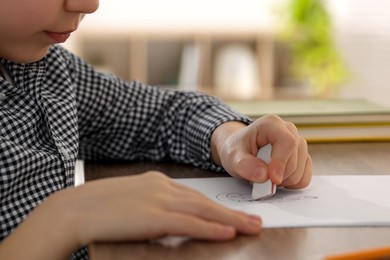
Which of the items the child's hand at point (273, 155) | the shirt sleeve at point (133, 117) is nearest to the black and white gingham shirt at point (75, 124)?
the shirt sleeve at point (133, 117)

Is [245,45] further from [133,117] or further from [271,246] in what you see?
[271,246]

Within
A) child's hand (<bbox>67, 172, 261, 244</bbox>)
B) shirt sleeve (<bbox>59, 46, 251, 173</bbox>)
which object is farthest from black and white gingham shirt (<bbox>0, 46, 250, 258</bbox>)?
child's hand (<bbox>67, 172, 261, 244</bbox>)

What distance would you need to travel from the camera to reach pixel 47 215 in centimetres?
67

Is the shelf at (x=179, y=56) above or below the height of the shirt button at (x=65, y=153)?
below

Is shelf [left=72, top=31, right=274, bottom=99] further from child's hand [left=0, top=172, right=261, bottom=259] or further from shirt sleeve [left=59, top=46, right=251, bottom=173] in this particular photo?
child's hand [left=0, top=172, right=261, bottom=259]

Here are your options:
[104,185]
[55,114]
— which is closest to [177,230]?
[104,185]

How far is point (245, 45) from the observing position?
439 centimetres

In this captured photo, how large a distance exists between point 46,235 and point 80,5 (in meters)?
0.29

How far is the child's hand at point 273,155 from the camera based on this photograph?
2.76ft

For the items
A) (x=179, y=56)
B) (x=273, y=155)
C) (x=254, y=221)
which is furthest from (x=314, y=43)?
(x=254, y=221)

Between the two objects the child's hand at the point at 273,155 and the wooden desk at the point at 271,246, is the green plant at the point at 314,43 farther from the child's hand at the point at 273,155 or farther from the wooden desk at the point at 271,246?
the wooden desk at the point at 271,246

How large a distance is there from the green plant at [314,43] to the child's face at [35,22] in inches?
128

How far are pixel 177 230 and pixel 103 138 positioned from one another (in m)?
0.53

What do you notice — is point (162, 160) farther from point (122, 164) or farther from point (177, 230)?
point (177, 230)
